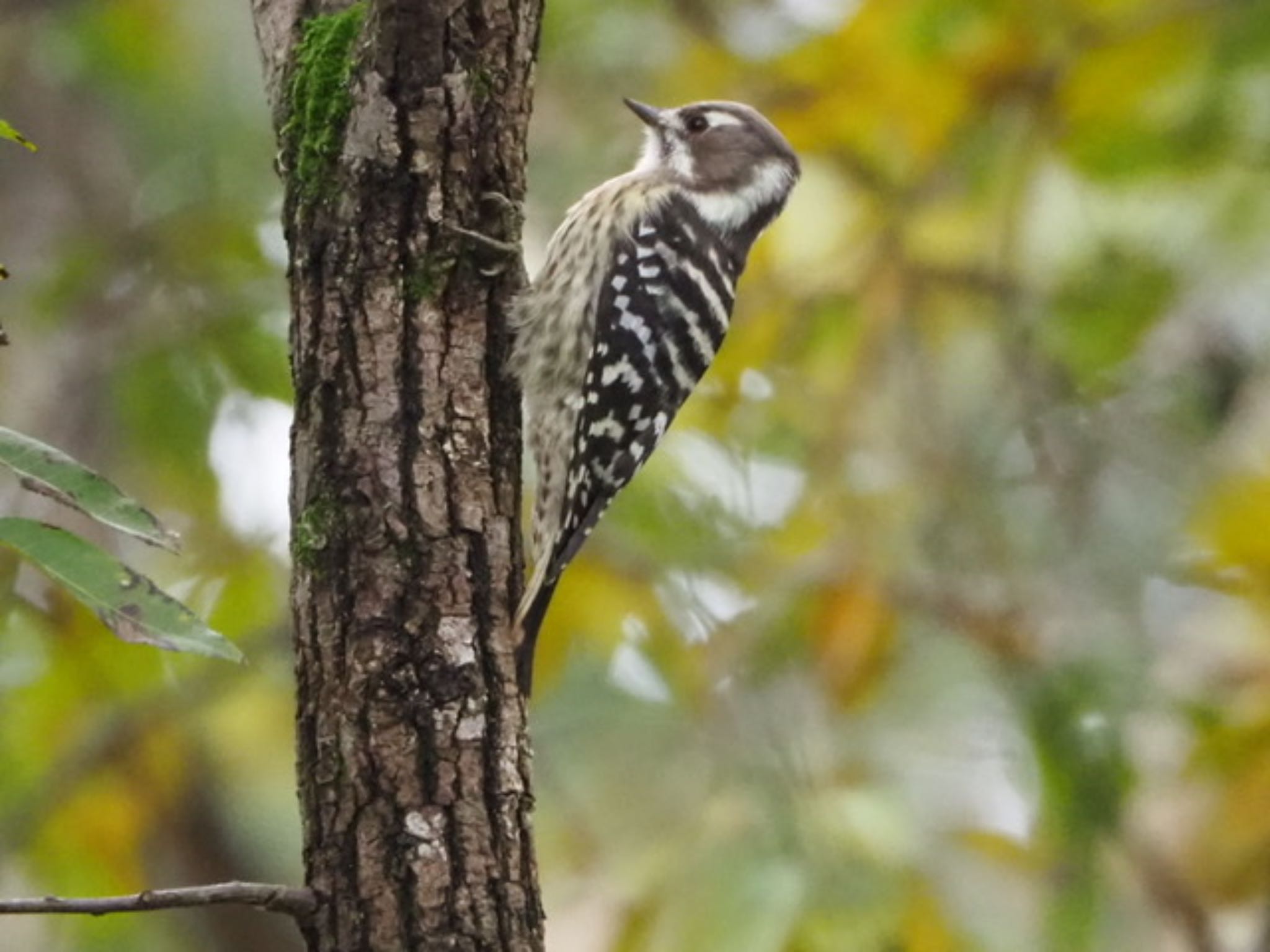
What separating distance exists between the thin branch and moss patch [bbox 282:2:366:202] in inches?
45.5

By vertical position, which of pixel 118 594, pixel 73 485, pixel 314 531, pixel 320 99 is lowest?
pixel 118 594

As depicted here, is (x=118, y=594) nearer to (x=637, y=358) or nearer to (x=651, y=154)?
(x=637, y=358)

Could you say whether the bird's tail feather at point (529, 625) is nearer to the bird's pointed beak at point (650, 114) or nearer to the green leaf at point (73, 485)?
the green leaf at point (73, 485)

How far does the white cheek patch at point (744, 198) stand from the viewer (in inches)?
Answer: 194

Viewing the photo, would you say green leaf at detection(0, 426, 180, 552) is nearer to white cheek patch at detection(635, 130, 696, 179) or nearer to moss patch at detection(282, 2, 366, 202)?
moss patch at detection(282, 2, 366, 202)

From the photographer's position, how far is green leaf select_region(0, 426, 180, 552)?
2.05 m

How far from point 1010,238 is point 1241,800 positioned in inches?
74.3

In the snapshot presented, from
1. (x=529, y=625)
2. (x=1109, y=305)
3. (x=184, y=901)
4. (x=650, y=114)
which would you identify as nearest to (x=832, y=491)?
(x=1109, y=305)

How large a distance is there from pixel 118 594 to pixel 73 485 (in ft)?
0.51

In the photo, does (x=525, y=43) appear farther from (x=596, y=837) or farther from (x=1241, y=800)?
(x=596, y=837)

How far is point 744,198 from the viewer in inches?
199

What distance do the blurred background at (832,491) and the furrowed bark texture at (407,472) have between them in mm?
1562

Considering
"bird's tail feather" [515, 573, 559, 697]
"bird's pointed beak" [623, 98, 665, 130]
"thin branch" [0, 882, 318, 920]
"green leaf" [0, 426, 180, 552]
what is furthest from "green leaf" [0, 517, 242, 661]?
"bird's pointed beak" [623, 98, 665, 130]

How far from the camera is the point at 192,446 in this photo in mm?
4922
